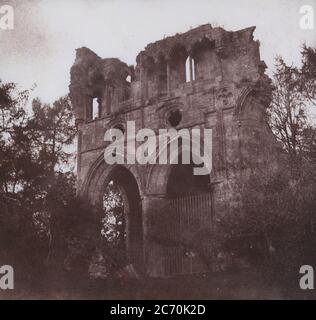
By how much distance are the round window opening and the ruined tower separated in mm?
35

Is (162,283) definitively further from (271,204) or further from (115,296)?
(271,204)

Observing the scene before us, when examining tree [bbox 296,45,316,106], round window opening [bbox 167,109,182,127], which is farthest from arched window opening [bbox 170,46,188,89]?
tree [bbox 296,45,316,106]

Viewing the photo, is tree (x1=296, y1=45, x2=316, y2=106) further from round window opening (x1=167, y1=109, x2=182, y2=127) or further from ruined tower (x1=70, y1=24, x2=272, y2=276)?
round window opening (x1=167, y1=109, x2=182, y2=127)

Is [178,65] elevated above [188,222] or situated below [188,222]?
above

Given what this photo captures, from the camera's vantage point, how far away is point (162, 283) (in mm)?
15969

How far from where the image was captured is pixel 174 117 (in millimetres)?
20203

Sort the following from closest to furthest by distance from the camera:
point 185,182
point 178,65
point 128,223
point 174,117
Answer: point 174,117, point 178,65, point 185,182, point 128,223

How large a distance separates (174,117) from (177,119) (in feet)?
0.41

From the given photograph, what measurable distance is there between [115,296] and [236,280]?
10.0 feet

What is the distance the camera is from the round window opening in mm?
19922

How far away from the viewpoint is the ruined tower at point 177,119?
17.5 meters

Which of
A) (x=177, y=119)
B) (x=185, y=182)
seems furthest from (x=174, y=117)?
(x=185, y=182)

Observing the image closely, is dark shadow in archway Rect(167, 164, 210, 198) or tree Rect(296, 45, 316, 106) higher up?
tree Rect(296, 45, 316, 106)

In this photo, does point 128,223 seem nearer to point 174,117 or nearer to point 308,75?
point 174,117
